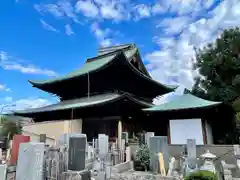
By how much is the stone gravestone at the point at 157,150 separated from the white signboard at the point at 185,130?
2186mm

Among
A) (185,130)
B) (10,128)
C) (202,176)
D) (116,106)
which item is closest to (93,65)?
(116,106)

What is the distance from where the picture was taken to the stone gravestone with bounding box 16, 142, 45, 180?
485 cm

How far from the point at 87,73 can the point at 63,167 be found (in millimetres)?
8250

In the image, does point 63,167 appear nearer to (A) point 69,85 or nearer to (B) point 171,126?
(B) point 171,126

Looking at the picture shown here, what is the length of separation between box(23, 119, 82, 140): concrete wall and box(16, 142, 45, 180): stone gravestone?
7031 millimetres

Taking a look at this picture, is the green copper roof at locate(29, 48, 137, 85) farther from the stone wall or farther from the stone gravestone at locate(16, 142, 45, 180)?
the stone gravestone at locate(16, 142, 45, 180)

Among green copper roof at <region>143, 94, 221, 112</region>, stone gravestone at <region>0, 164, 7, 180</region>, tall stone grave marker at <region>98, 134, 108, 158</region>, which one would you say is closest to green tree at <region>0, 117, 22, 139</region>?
tall stone grave marker at <region>98, 134, 108, 158</region>

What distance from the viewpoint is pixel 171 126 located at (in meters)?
10.7

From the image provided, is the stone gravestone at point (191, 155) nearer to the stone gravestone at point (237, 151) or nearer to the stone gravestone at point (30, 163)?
the stone gravestone at point (237, 151)

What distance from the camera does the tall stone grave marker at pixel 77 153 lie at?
5.96 metres

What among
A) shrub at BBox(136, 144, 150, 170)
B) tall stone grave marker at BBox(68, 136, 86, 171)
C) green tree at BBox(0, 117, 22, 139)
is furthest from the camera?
green tree at BBox(0, 117, 22, 139)

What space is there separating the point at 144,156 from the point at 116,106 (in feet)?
12.7

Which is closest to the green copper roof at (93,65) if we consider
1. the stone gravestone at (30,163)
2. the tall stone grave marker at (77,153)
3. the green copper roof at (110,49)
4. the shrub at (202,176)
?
the green copper roof at (110,49)

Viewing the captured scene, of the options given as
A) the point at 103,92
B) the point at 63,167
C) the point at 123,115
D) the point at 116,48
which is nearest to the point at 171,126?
the point at 123,115
